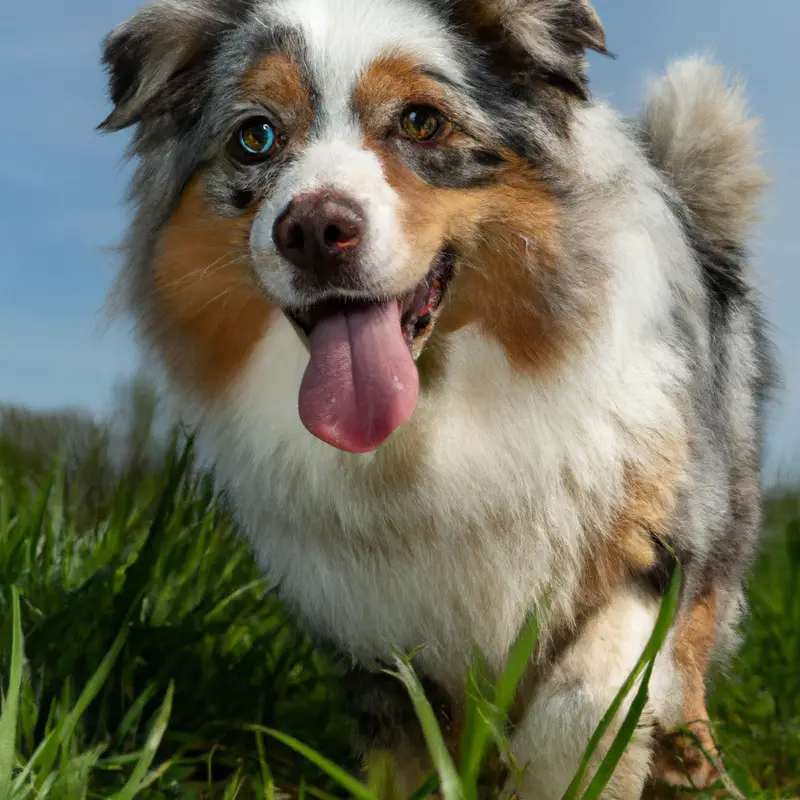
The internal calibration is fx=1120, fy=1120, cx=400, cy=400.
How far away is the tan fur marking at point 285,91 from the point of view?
2.69 metres

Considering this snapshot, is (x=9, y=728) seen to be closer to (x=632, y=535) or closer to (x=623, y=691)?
(x=623, y=691)

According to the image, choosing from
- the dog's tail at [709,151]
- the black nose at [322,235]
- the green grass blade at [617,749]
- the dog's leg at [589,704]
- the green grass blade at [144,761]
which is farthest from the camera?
the dog's tail at [709,151]

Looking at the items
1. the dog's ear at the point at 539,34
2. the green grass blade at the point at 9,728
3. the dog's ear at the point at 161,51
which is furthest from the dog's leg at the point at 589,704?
the dog's ear at the point at 161,51

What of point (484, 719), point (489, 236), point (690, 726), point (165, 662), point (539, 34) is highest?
point (539, 34)

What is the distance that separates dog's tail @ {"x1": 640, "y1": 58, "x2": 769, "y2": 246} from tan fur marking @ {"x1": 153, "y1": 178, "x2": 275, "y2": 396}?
68.9 inches

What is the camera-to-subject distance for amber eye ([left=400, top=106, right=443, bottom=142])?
2.70m

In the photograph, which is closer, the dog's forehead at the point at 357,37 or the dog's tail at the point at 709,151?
the dog's forehead at the point at 357,37

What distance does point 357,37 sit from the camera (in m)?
2.67

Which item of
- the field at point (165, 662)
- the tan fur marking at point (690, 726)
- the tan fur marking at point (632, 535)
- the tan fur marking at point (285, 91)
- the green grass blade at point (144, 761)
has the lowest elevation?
the field at point (165, 662)

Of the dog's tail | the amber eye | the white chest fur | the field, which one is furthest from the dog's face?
the dog's tail

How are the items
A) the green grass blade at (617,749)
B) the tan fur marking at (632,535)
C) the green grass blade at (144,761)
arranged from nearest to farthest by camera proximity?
the green grass blade at (617,749) → the green grass blade at (144,761) → the tan fur marking at (632,535)

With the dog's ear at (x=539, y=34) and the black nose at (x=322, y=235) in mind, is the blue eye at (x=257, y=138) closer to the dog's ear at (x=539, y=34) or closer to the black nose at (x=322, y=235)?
the black nose at (x=322, y=235)

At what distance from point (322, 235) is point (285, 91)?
455 millimetres

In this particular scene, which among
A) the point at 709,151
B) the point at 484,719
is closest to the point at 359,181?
the point at 484,719
